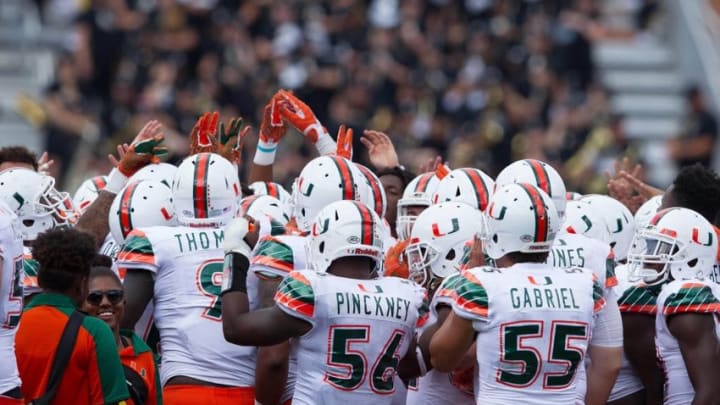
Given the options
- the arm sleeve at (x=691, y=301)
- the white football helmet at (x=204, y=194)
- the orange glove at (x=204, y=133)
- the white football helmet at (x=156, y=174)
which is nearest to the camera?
the arm sleeve at (x=691, y=301)

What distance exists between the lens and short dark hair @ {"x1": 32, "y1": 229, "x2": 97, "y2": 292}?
6.21 metres

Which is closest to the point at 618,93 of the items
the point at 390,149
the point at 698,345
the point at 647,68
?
the point at 647,68

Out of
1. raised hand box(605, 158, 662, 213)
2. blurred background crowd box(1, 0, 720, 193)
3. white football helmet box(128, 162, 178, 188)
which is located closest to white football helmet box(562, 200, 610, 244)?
raised hand box(605, 158, 662, 213)

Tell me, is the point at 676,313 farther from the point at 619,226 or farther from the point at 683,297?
the point at 619,226

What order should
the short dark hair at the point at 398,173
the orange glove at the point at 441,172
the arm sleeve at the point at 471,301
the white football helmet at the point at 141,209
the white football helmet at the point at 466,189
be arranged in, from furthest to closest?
the short dark hair at the point at 398,173
the orange glove at the point at 441,172
the white football helmet at the point at 466,189
the white football helmet at the point at 141,209
the arm sleeve at the point at 471,301

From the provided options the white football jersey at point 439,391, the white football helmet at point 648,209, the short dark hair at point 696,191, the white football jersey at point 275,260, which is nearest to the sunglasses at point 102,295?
the white football jersey at point 275,260

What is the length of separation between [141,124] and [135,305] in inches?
397

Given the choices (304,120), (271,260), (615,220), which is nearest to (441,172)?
(304,120)

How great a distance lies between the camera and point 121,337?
6.75m

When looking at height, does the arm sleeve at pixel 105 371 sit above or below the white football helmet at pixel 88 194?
below

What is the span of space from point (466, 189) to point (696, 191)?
123cm

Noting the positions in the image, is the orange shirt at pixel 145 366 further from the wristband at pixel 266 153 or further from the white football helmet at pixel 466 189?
the wristband at pixel 266 153

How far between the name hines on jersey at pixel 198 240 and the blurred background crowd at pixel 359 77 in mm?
8866

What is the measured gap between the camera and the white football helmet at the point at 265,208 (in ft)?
25.3
